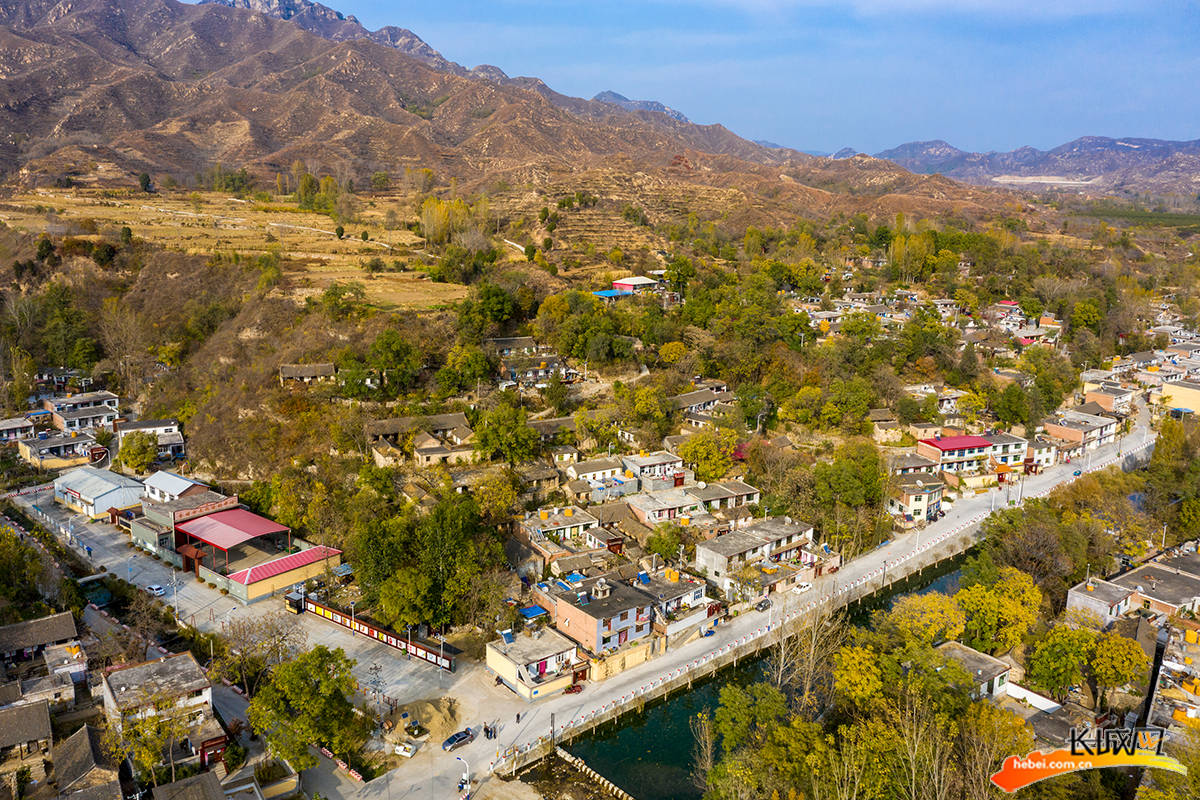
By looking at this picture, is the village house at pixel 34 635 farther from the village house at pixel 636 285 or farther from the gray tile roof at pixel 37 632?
the village house at pixel 636 285

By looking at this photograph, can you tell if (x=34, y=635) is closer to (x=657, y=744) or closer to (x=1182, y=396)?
(x=657, y=744)

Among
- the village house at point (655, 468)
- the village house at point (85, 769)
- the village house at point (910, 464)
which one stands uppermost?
the village house at point (655, 468)

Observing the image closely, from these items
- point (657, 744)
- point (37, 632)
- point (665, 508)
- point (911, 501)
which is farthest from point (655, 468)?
point (37, 632)

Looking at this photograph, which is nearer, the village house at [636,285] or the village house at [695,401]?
the village house at [695,401]

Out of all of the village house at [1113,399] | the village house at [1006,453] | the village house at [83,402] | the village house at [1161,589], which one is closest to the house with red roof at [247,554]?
the village house at [83,402]

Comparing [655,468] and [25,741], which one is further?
[655,468]

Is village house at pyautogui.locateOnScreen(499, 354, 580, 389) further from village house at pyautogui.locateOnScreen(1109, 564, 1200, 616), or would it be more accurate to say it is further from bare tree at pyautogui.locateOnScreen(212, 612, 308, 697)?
village house at pyautogui.locateOnScreen(1109, 564, 1200, 616)
